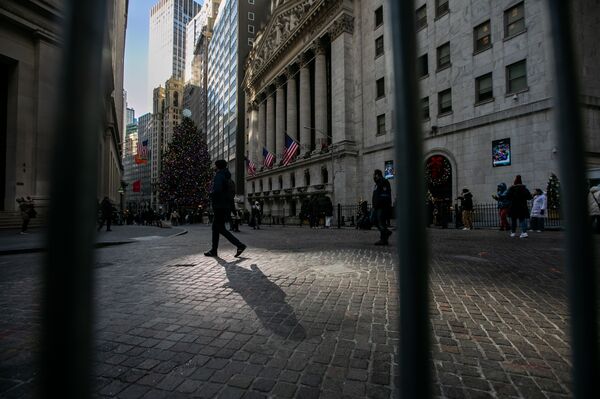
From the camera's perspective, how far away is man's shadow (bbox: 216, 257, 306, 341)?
269cm

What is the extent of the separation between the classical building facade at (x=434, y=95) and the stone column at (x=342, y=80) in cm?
10

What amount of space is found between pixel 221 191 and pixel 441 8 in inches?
933

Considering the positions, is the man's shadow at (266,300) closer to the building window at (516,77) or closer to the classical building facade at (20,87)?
the classical building facade at (20,87)

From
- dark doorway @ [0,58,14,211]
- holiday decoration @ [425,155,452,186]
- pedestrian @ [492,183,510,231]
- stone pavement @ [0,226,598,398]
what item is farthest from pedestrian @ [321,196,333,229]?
stone pavement @ [0,226,598,398]

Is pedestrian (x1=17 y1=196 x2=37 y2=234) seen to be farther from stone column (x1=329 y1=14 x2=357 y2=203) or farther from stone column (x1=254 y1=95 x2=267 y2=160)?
stone column (x1=254 y1=95 x2=267 y2=160)

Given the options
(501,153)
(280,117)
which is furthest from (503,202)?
(280,117)

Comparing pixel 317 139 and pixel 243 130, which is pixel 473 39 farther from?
pixel 243 130

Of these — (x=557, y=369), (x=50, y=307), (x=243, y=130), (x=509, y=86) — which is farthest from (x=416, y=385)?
(x=243, y=130)

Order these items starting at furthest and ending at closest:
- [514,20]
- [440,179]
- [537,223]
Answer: [440,179], [514,20], [537,223]

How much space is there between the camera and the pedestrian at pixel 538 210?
13.0 meters

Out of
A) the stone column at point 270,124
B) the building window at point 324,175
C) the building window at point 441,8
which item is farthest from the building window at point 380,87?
the stone column at point 270,124

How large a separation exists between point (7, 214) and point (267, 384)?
61.9ft

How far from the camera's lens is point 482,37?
2020 cm

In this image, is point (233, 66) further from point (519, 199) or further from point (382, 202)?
point (382, 202)
